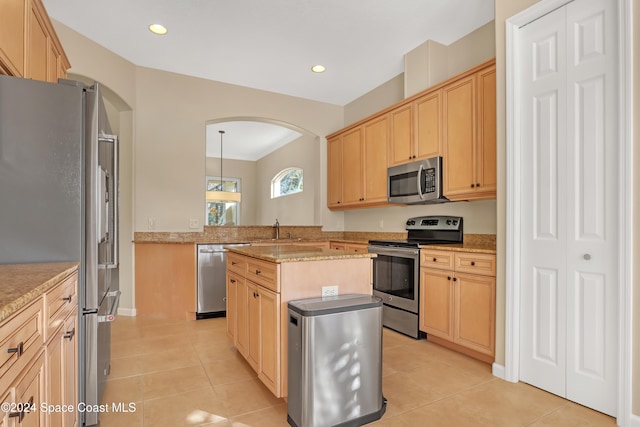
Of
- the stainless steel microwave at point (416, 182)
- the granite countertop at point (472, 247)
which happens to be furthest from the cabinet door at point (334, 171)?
the granite countertop at point (472, 247)

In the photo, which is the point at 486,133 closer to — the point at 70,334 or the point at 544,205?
the point at 544,205

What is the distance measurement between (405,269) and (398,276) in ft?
0.43

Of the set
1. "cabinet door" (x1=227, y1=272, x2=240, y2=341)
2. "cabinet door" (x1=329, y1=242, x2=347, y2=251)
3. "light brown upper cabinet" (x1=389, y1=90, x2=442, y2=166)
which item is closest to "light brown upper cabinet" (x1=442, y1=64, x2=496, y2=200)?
"light brown upper cabinet" (x1=389, y1=90, x2=442, y2=166)

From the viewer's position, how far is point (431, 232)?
3723 millimetres

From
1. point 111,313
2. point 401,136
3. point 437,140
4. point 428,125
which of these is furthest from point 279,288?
point 401,136

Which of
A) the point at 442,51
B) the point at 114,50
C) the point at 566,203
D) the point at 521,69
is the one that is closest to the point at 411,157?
the point at 442,51

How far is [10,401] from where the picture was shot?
0.88m

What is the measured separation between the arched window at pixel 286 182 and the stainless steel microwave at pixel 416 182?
3389 mm

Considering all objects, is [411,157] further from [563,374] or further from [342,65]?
[563,374]

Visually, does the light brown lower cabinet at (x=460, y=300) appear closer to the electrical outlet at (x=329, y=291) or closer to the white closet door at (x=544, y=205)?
the white closet door at (x=544, y=205)

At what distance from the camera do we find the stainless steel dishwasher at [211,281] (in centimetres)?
397

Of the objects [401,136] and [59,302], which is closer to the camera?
[59,302]

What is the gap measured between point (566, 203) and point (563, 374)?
1070 millimetres

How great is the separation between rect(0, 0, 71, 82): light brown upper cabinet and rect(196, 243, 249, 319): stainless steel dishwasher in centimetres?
221
